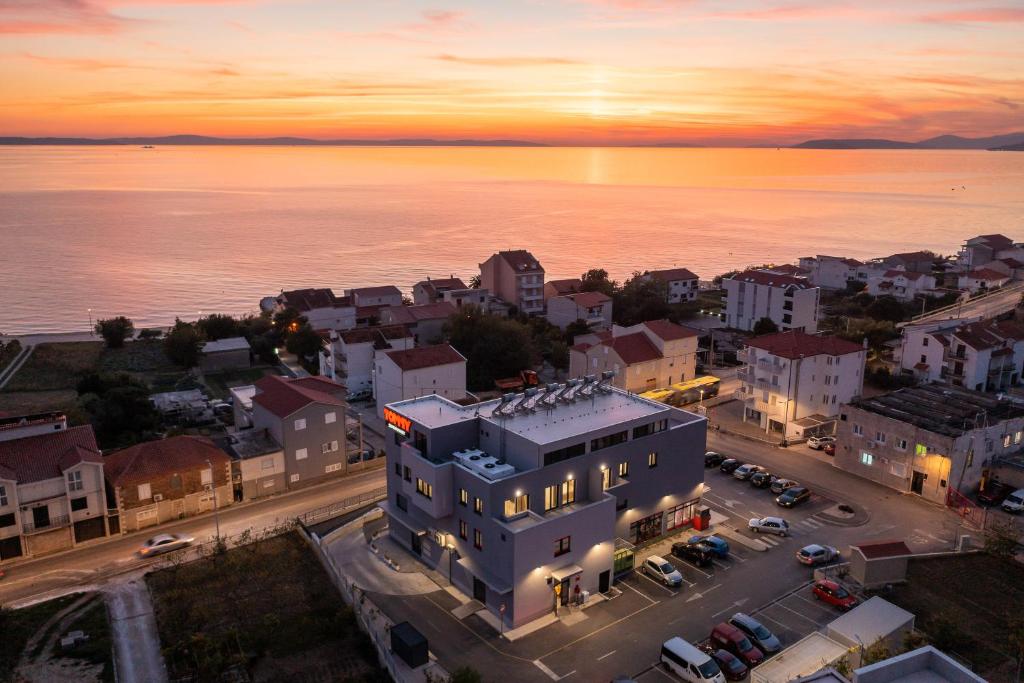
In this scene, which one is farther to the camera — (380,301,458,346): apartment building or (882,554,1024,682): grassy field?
(380,301,458,346): apartment building

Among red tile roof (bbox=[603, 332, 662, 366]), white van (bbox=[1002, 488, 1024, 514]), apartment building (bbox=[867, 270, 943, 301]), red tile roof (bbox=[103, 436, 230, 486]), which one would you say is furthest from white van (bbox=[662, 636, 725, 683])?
apartment building (bbox=[867, 270, 943, 301])

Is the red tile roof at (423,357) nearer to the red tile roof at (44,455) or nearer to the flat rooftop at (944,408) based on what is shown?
the red tile roof at (44,455)

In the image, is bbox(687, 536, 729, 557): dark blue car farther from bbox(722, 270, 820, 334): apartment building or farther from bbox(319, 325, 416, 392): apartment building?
bbox(722, 270, 820, 334): apartment building

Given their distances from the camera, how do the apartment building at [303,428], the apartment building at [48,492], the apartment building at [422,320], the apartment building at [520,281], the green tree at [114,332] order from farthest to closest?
the apartment building at [520,281] < the green tree at [114,332] < the apartment building at [422,320] < the apartment building at [303,428] < the apartment building at [48,492]

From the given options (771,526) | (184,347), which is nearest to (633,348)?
(771,526)

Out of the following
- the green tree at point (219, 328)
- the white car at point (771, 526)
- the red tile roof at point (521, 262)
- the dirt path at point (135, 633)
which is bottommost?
the dirt path at point (135, 633)

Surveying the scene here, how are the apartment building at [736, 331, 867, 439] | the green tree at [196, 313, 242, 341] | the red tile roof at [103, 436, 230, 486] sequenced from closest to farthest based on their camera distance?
the red tile roof at [103, 436, 230, 486] < the apartment building at [736, 331, 867, 439] < the green tree at [196, 313, 242, 341]

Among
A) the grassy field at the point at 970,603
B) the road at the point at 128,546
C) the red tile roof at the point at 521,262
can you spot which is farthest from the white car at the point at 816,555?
the red tile roof at the point at 521,262

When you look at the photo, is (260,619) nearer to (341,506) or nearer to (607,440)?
(341,506)
